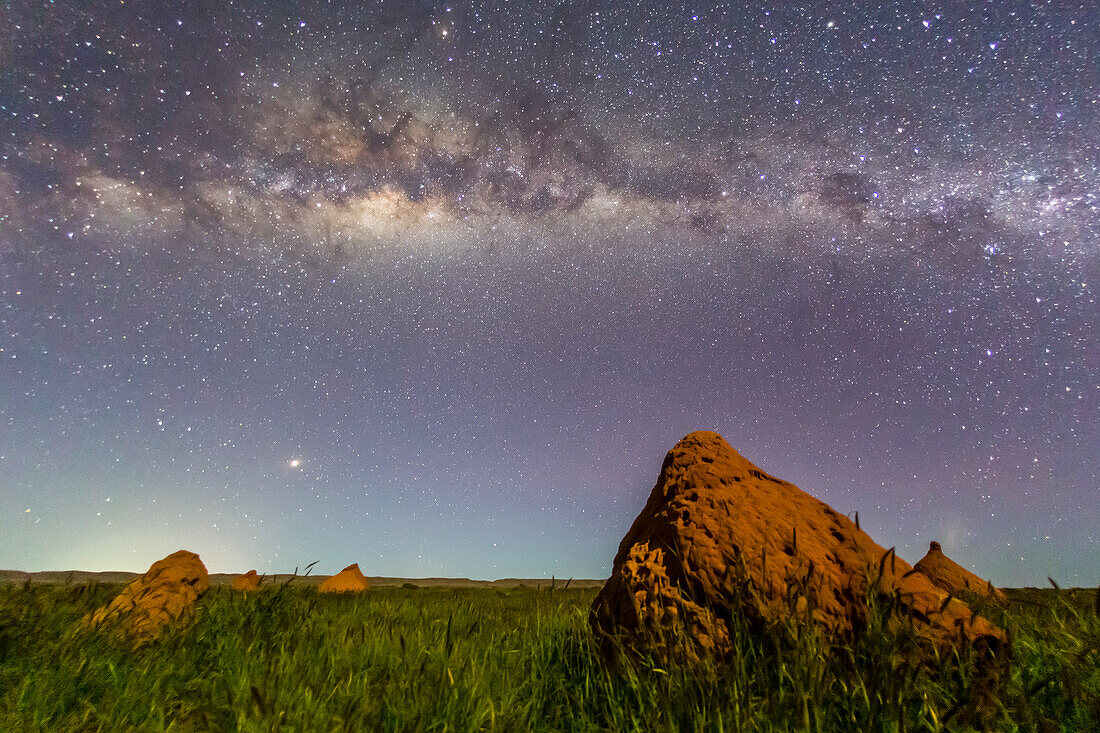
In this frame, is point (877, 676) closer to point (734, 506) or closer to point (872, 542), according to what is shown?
point (734, 506)

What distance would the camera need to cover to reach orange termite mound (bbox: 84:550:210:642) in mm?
5062

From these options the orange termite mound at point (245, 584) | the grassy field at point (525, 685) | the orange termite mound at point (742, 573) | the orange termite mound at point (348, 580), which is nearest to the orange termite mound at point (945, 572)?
the grassy field at point (525, 685)

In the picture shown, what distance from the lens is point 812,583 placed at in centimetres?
337

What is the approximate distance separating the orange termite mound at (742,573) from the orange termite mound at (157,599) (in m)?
4.18

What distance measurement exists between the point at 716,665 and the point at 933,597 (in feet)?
5.28

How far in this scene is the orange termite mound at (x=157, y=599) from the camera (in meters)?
5.06

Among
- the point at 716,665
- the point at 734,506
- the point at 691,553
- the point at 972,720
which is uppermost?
the point at 734,506

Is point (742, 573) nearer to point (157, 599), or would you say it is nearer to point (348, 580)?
point (157, 599)

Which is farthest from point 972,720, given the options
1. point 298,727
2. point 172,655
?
point 172,655

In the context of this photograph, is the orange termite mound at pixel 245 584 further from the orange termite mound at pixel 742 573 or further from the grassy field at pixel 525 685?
the orange termite mound at pixel 742 573

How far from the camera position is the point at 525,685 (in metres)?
3.34

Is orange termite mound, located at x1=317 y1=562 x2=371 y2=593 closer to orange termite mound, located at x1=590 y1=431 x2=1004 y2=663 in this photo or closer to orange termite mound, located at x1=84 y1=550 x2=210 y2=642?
orange termite mound, located at x1=84 y1=550 x2=210 y2=642

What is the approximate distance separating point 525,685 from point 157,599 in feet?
15.0

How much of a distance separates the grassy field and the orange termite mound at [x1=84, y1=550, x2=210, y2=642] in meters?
0.51
